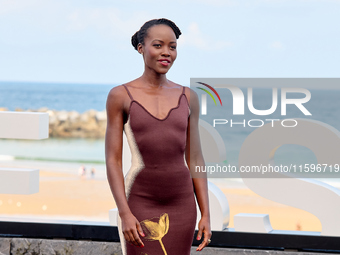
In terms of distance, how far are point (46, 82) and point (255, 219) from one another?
3276 cm

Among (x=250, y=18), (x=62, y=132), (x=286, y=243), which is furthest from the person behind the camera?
(x=250, y=18)

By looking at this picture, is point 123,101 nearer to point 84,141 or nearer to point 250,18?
point 84,141

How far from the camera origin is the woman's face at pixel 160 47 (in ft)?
9.23

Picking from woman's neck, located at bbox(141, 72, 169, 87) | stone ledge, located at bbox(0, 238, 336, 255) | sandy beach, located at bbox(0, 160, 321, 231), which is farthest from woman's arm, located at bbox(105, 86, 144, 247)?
sandy beach, located at bbox(0, 160, 321, 231)

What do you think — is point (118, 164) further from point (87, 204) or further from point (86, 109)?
point (86, 109)

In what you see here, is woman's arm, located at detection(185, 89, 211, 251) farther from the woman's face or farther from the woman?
the woman's face

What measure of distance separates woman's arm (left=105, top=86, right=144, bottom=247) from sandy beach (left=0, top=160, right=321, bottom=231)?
949 centimetres

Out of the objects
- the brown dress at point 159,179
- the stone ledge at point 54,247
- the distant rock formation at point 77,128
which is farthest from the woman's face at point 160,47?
the distant rock formation at point 77,128

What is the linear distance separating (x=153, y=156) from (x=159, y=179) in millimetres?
107

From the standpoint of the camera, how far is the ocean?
19.9 meters

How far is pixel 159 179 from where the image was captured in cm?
284

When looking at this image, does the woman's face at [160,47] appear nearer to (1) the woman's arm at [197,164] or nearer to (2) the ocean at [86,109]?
(1) the woman's arm at [197,164]

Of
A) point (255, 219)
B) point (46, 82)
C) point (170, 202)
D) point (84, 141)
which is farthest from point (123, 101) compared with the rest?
point (46, 82)

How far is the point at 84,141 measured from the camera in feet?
74.2
